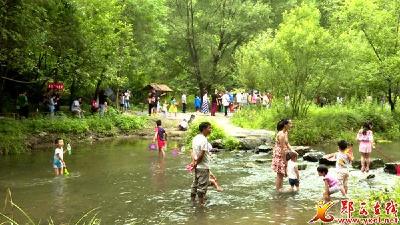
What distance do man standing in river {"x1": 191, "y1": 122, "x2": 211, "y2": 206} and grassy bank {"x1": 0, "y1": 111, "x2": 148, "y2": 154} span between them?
13.4 meters

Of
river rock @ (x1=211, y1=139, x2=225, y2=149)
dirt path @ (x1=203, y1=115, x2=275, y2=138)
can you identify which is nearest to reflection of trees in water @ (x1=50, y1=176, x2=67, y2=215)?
river rock @ (x1=211, y1=139, x2=225, y2=149)

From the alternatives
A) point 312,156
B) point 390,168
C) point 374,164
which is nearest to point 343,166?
point 390,168

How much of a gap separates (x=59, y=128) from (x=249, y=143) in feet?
34.1

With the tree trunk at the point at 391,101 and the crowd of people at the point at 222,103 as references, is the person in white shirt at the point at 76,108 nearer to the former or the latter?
the crowd of people at the point at 222,103

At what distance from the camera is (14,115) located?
88.4 ft

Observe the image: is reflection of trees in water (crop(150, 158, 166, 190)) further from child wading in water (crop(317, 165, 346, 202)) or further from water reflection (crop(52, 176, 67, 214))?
child wading in water (crop(317, 165, 346, 202))

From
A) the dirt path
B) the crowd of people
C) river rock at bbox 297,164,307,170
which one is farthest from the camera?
the crowd of people

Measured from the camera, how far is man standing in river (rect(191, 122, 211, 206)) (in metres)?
11.2

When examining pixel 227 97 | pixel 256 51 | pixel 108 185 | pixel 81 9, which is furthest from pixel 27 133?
pixel 227 97

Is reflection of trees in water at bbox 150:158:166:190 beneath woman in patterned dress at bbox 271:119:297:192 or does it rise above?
beneath

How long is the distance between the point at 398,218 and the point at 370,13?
82.2ft

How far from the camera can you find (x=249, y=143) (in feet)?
75.8

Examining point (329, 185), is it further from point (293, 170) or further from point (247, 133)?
point (247, 133)

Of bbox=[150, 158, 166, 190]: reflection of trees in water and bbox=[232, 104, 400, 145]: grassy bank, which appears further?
bbox=[232, 104, 400, 145]: grassy bank
